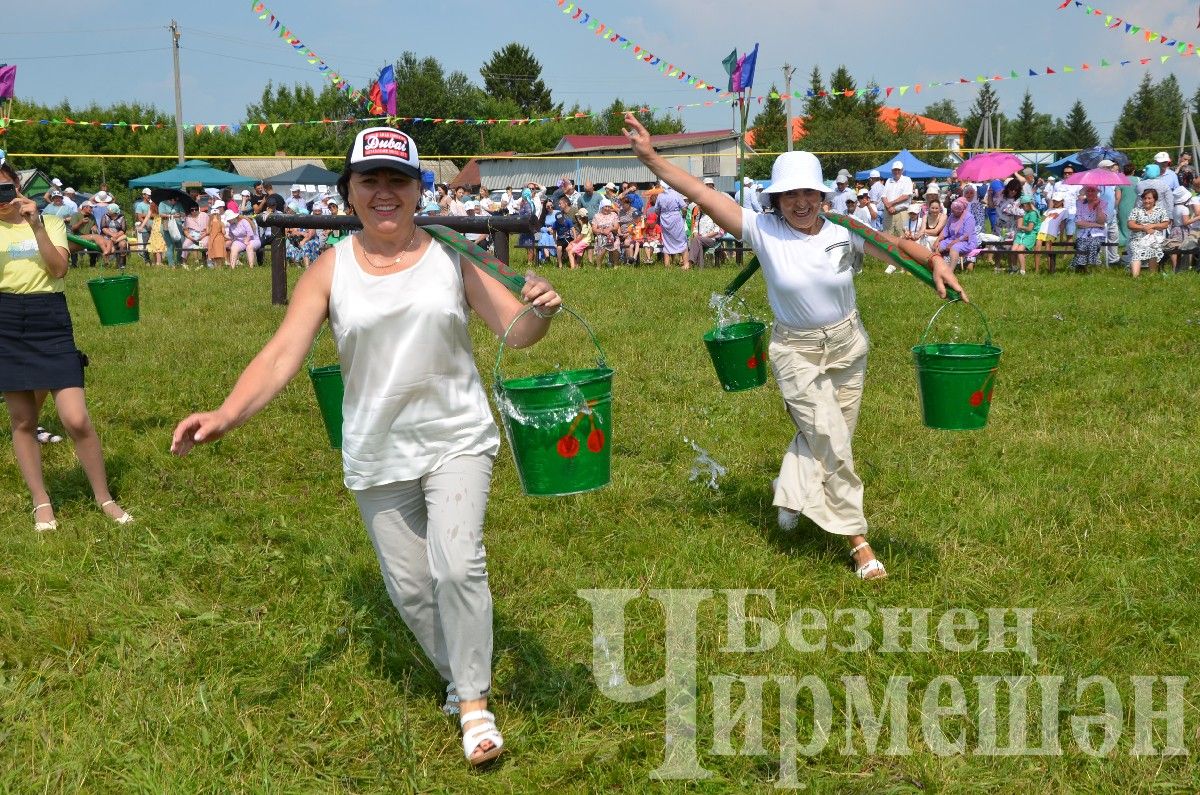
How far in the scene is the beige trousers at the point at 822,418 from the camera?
4.99 meters

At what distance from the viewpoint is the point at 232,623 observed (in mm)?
4469

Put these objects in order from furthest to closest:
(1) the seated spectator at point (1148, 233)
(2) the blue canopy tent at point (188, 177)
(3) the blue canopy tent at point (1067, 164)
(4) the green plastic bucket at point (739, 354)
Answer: (2) the blue canopy tent at point (188, 177) < (3) the blue canopy tent at point (1067, 164) < (1) the seated spectator at point (1148, 233) < (4) the green plastic bucket at point (739, 354)

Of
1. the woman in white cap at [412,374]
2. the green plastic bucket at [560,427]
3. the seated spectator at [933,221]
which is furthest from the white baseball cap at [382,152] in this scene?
the seated spectator at [933,221]

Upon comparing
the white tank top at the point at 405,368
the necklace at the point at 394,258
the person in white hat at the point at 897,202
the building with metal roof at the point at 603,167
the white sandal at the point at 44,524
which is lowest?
the white sandal at the point at 44,524

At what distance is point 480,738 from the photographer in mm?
3379

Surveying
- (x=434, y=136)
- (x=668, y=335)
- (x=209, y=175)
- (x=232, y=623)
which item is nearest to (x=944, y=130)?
(x=434, y=136)

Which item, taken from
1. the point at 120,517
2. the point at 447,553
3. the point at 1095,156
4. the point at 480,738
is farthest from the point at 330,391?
the point at 1095,156

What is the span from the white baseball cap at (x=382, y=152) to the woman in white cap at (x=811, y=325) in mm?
1719

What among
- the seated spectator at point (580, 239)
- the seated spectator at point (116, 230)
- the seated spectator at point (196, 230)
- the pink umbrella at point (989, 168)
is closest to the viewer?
the seated spectator at point (580, 239)

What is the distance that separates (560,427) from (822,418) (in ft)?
6.63

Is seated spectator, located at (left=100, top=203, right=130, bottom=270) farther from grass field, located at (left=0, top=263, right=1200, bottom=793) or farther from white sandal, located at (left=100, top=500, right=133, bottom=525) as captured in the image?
white sandal, located at (left=100, top=500, right=133, bottom=525)

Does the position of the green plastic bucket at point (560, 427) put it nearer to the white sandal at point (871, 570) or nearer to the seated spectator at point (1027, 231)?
the white sandal at point (871, 570)

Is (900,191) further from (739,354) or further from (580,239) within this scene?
(739,354)

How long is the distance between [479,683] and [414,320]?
1.17m
